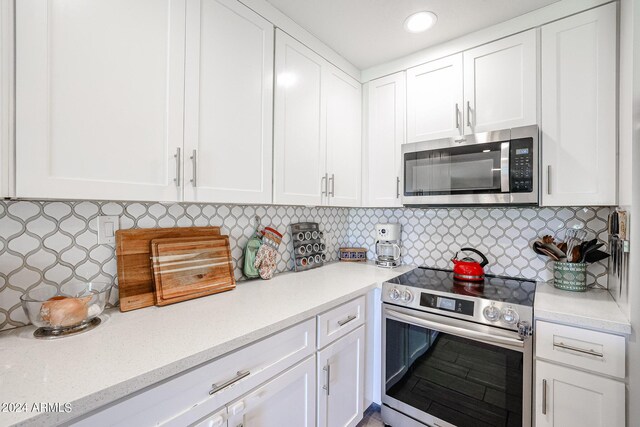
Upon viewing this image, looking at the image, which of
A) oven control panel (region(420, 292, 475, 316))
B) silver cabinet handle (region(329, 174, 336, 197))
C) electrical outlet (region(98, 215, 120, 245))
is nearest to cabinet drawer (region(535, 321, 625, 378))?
oven control panel (region(420, 292, 475, 316))

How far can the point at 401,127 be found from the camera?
196 cm

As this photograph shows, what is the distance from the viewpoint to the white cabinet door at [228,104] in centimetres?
113

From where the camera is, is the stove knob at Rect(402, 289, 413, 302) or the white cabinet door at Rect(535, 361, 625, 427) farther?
the stove knob at Rect(402, 289, 413, 302)

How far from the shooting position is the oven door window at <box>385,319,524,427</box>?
1.30 metres

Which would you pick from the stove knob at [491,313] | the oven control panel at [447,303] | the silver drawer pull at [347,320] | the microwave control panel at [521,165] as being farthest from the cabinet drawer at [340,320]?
the microwave control panel at [521,165]

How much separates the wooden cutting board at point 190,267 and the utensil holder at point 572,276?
1824 millimetres

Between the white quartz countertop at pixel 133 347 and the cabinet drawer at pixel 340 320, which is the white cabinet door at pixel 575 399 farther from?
the white quartz countertop at pixel 133 347

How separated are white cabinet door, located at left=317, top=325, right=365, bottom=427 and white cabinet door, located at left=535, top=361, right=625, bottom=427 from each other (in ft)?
2.75

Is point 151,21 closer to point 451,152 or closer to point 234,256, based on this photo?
point 234,256

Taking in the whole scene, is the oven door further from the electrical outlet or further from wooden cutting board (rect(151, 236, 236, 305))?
the electrical outlet

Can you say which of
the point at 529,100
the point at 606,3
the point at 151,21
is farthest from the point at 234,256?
the point at 606,3

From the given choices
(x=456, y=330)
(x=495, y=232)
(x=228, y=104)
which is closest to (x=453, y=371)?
(x=456, y=330)

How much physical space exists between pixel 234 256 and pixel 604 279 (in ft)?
6.98

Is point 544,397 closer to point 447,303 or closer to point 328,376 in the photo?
point 447,303
